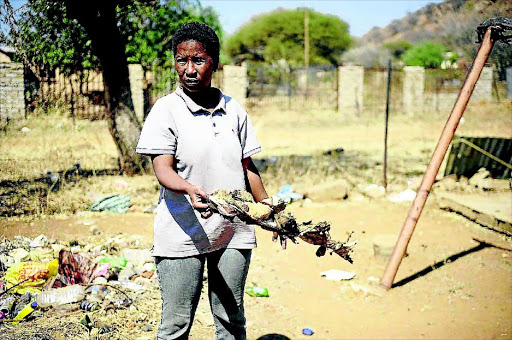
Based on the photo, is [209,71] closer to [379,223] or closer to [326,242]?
[326,242]

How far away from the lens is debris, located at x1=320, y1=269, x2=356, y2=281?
4457 millimetres

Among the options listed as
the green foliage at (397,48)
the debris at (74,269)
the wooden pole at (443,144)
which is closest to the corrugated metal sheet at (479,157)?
the wooden pole at (443,144)

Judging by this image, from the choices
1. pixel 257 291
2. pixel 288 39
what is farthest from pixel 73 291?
pixel 288 39

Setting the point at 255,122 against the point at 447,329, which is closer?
the point at 447,329

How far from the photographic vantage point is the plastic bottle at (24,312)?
332 cm

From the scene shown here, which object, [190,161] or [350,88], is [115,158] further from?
[350,88]

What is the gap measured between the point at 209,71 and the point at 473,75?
8.80 ft

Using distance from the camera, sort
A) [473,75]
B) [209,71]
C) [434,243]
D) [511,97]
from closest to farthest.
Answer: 1. [209,71]
2. [473,75]
3. [434,243]
4. [511,97]

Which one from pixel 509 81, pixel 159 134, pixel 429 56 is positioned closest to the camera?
pixel 159 134

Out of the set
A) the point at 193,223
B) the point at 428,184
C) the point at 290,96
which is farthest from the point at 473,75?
the point at 290,96

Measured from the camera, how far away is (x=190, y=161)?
1979mm

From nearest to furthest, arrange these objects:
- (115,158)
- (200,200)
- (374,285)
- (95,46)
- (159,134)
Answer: (200,200), (159,134), (374,285), (95,46), (115,158)

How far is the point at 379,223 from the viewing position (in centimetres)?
612

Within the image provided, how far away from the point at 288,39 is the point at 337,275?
1609 inches
